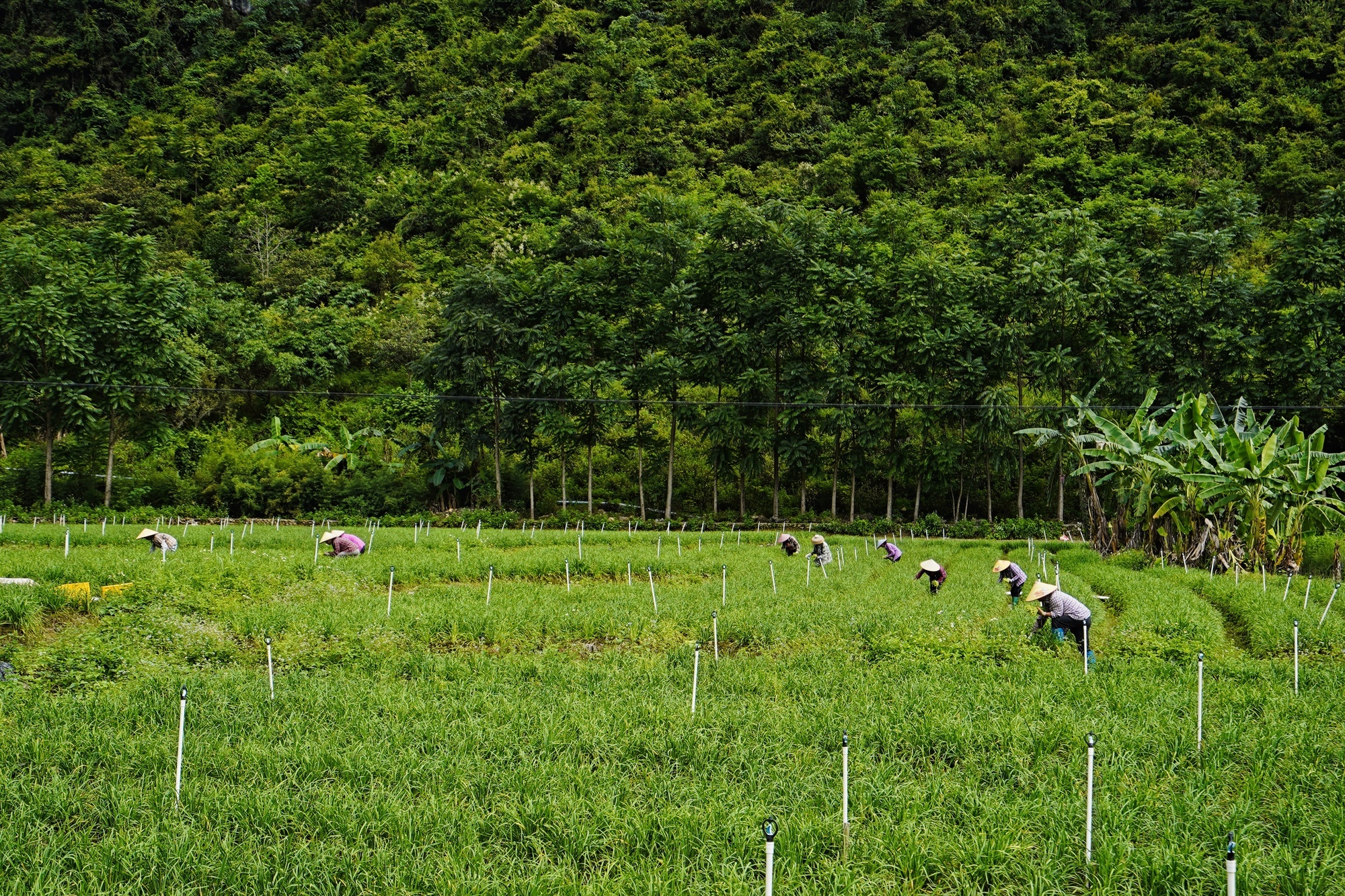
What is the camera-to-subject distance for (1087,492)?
3059 cm

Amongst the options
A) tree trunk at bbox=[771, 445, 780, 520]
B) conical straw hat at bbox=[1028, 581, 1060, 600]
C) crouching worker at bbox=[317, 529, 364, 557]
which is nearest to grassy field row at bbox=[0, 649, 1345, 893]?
conical straw hat at bbox=[1028, 581, 1060, 600]

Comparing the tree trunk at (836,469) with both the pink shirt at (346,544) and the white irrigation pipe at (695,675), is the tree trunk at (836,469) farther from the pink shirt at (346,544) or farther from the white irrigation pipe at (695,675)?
the white irrigation pipe at (695,675)

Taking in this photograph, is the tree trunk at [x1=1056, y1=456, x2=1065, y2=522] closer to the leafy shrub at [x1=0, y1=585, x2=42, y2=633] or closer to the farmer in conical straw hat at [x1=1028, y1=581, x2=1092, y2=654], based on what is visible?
the farmer in conical straw hat at [x1=1028, y1=581, x2=1092, y2=654]

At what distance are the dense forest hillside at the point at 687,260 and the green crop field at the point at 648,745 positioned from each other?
17.6m

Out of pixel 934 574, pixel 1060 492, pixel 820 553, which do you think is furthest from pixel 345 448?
pixel 1060 492

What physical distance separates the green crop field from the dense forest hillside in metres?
17.6

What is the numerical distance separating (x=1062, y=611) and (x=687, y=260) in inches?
1023

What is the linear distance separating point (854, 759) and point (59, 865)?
6259mm

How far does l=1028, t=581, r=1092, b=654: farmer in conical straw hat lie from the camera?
13.0 metres

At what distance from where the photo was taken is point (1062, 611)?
13.1m

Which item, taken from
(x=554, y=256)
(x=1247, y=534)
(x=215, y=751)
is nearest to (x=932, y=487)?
(x=1247, y=534)

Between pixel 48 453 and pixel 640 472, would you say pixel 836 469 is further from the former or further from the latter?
pixel 48 453

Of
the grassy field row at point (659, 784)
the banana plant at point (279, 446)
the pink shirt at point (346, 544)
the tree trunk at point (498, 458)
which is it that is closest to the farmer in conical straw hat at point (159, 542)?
the pink shirt at point (346, 544)

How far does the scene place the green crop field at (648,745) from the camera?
638cm
